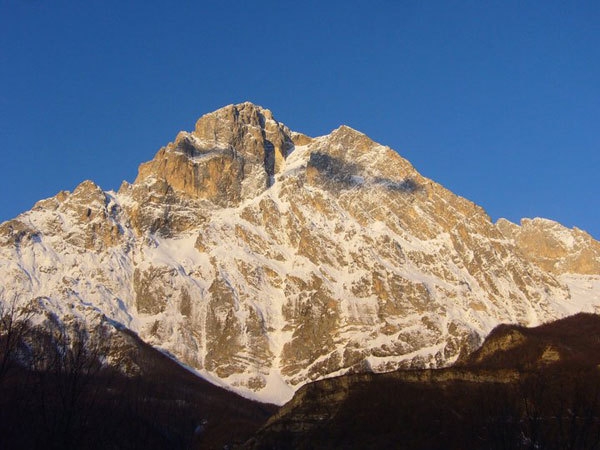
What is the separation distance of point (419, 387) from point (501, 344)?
54892 millimetres

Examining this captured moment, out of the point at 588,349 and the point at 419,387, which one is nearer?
the point at 419,387

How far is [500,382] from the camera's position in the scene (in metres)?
134

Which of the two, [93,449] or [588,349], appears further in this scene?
[588,349]

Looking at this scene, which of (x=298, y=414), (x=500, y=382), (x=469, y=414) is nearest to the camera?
(x=469, y=414)

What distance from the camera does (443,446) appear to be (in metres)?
117

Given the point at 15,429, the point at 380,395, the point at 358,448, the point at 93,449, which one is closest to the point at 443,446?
the point at 358,448

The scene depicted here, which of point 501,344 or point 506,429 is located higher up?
point 501,344

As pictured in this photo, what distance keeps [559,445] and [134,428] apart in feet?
207

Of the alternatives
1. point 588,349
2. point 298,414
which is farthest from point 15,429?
point 588,349

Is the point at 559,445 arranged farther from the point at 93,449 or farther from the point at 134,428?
the point at 134,428

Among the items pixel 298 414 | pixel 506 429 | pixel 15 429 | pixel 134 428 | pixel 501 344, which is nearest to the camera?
pixel 506 429

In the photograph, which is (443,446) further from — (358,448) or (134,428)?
(134,428)

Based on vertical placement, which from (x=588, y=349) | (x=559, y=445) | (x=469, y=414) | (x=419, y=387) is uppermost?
(x=588, y=349)

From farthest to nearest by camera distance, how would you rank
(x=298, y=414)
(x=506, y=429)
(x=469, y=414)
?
1. (x=298, y=414)
2. (x=469, y=414)
3. (x=506, y=429)
